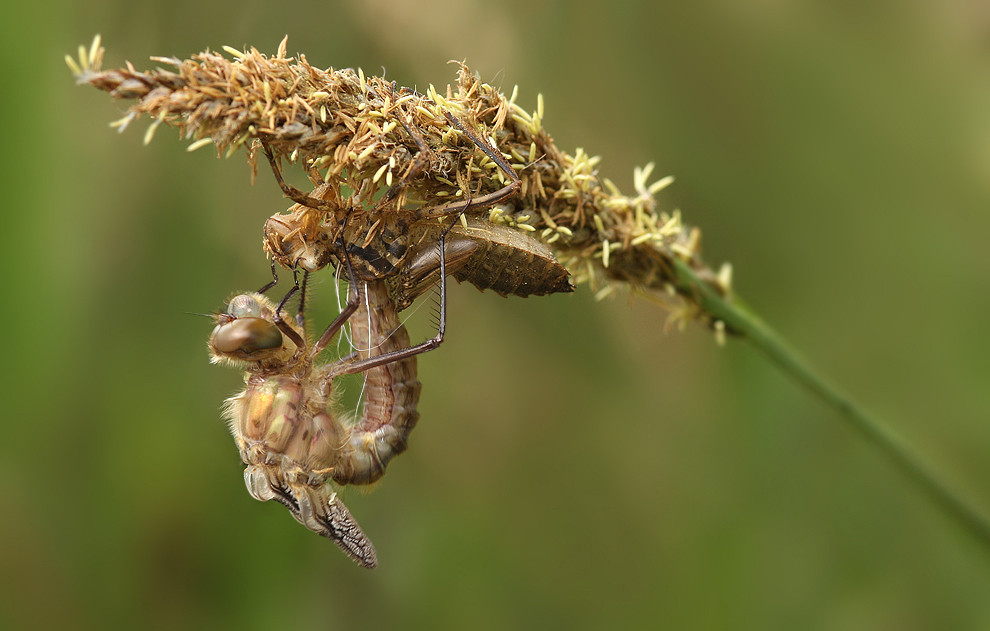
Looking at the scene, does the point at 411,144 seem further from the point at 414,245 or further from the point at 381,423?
the point at 381,423

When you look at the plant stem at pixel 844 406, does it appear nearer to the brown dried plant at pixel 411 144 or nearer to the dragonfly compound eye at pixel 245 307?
the brown dried plant at pixel 411 144

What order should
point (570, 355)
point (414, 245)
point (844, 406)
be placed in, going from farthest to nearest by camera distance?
point (570, 355), point (414, 245), point (844, 406)

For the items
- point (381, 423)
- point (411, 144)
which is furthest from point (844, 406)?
point (381, 423)

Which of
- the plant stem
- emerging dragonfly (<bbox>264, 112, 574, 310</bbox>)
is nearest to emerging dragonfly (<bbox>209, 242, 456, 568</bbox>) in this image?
emerging dragonfly (<bbox>264, 112, 574, 310</bbox>)

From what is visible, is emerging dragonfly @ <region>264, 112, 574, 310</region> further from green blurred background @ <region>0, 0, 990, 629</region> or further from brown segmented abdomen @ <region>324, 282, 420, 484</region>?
green blurred background @ <region>0, 0, 990, 629</region>

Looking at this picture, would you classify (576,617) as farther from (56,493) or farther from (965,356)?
(56,493)
